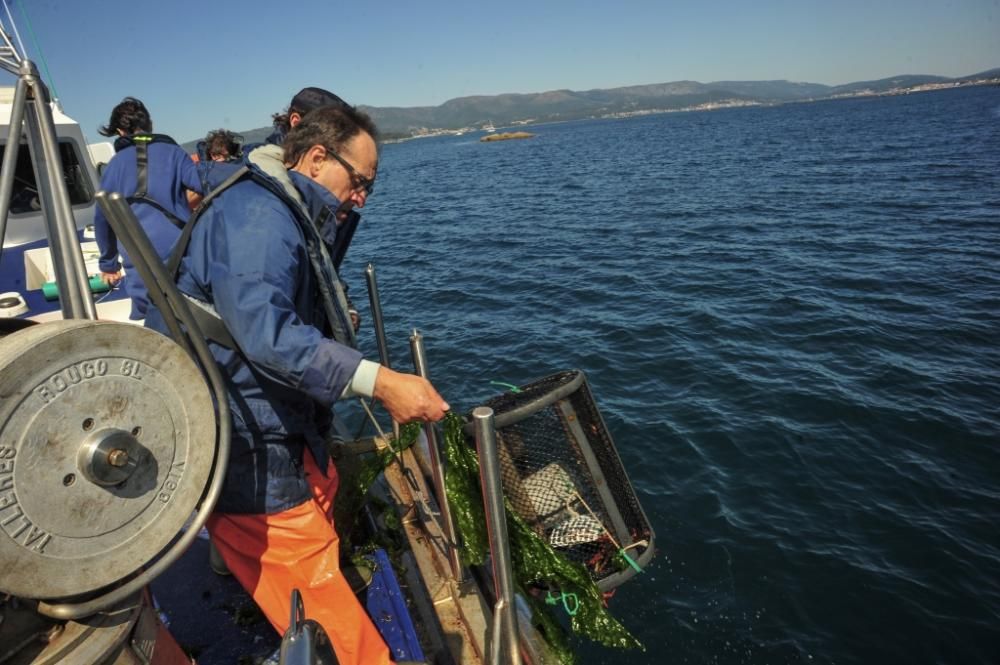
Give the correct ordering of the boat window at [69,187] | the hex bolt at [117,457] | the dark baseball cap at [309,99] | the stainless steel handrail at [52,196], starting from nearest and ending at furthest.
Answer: the hex bolt at [117,457]
the stainless steel handrail at [52,196]
the dark baseball cap at [309,99]
the boat window at [69,187]

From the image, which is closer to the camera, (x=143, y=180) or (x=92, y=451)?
(x=92, y=451)

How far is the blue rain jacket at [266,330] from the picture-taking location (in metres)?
1.91

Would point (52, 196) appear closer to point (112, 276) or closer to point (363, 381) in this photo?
point (363, 381)

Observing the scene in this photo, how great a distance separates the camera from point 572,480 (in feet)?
10.8

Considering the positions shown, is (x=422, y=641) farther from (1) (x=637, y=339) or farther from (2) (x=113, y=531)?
(1) (x=637, y=339)

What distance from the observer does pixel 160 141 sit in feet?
13.2

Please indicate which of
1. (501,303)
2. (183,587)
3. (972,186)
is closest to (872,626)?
(183,587)

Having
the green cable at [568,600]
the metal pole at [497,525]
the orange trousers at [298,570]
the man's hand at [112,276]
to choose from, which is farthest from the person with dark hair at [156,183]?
the green cable at [568,600]

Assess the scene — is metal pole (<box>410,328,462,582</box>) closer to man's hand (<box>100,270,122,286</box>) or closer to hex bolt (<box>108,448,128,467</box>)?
hex bolt (<box>108,448,128,467</box>)

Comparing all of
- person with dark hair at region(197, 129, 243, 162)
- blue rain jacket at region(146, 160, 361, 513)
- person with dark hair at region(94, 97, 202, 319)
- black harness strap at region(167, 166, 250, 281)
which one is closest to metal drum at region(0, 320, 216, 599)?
blue rain jacket at region(146, 160, 361, 513)

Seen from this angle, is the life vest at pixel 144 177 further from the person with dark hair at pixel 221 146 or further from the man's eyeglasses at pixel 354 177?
the man's eyeglasses at pixel 354 177

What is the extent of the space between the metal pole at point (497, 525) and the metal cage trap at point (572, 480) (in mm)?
870

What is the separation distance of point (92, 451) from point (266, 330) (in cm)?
60

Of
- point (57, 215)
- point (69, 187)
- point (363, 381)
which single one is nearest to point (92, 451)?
point (363, 381)
